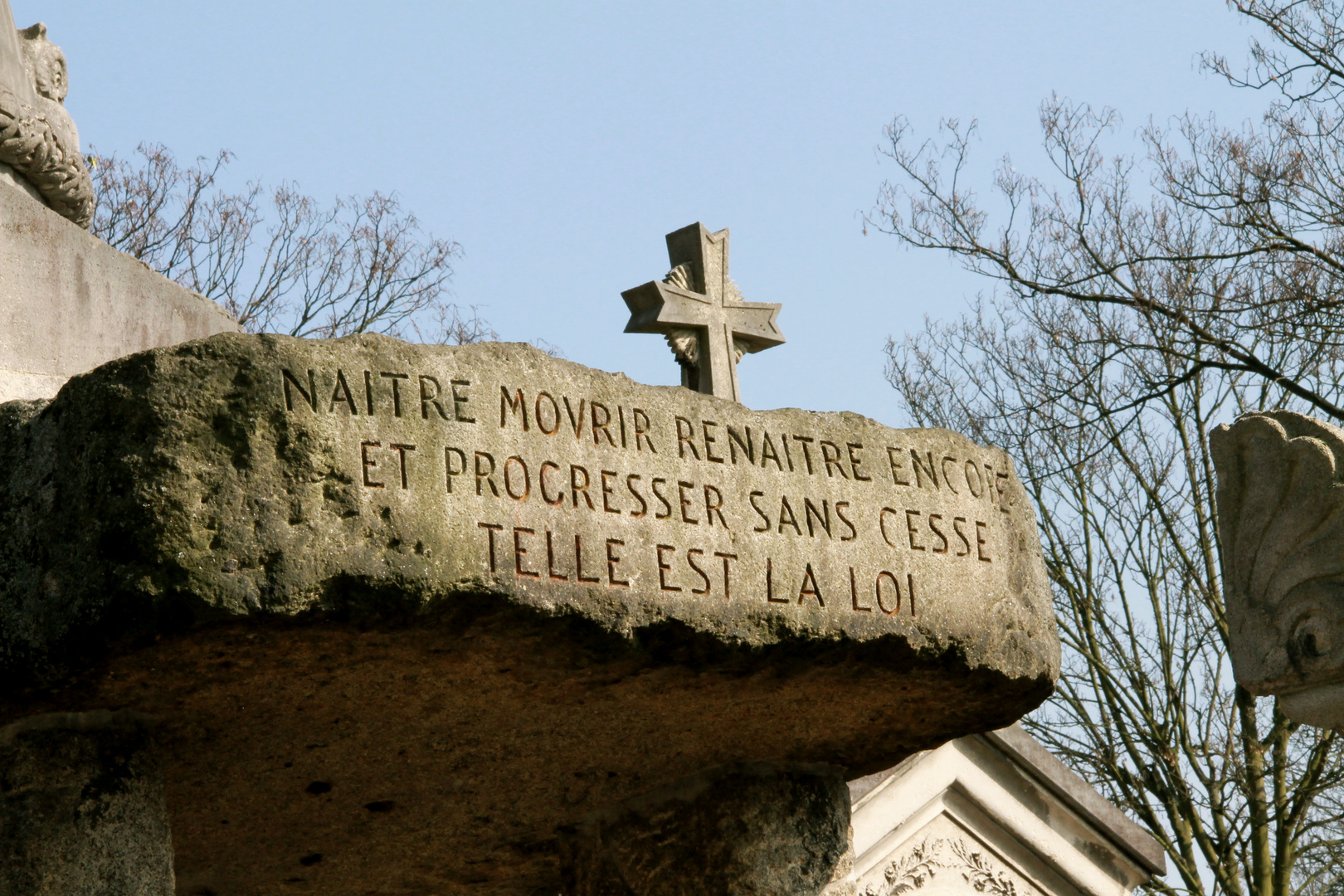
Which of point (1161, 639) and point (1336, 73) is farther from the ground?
point (1336, 73)

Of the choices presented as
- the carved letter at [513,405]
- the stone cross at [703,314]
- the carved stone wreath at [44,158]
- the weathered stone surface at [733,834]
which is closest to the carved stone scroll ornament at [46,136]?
the carved stone wreath at [44,158]

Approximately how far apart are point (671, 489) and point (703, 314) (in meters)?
3.33

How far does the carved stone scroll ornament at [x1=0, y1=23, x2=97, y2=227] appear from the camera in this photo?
4.47 m

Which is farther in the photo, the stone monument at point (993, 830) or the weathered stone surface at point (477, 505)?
the stone monument at point (993, 830)

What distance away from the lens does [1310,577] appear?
4387mm

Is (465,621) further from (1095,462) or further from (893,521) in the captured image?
(1095,462)

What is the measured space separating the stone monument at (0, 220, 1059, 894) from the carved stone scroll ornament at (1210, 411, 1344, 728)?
871 millimetres

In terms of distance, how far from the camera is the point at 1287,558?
4.47 m

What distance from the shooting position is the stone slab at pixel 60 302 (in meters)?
4.04

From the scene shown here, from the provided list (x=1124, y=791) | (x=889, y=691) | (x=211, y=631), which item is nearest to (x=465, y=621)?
(x=211, y=631)

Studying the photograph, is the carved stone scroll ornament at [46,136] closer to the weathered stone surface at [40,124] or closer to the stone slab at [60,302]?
the weathered stone surface at [40,124]

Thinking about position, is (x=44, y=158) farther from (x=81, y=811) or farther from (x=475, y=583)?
(x=475, y=583)

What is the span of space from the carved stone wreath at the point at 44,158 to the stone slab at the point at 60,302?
0.66ft

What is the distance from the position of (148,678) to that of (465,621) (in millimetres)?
582
